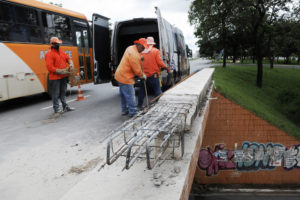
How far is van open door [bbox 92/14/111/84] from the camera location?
825 centimetres

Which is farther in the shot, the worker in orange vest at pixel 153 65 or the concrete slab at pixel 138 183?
the worker in orange vest at pixel 153 65

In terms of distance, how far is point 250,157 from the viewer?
9.88 m

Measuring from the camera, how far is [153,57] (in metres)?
6.36

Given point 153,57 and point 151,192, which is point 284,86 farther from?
point 151,192

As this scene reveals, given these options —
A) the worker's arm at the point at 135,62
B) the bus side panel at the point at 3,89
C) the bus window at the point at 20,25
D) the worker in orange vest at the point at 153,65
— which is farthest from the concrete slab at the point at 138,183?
the bus window at the point at 20,25

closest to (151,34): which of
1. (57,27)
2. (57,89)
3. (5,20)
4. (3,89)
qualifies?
(57,27)

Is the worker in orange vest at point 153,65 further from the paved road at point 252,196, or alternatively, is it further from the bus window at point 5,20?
the paved road at point 252,196

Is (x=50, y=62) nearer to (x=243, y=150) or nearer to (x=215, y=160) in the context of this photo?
(x=215, y=160)

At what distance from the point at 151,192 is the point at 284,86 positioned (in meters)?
24.2

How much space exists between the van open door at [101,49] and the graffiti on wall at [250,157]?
474 centimetres

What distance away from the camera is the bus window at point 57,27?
29.0ft

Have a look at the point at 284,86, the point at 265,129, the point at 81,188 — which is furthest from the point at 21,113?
the point at 284,86

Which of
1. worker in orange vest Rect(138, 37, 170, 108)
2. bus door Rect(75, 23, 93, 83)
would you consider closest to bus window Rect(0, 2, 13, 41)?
bus door Rect(75, 23, 93, 83)

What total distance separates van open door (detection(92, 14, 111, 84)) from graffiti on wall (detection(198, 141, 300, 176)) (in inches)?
187
